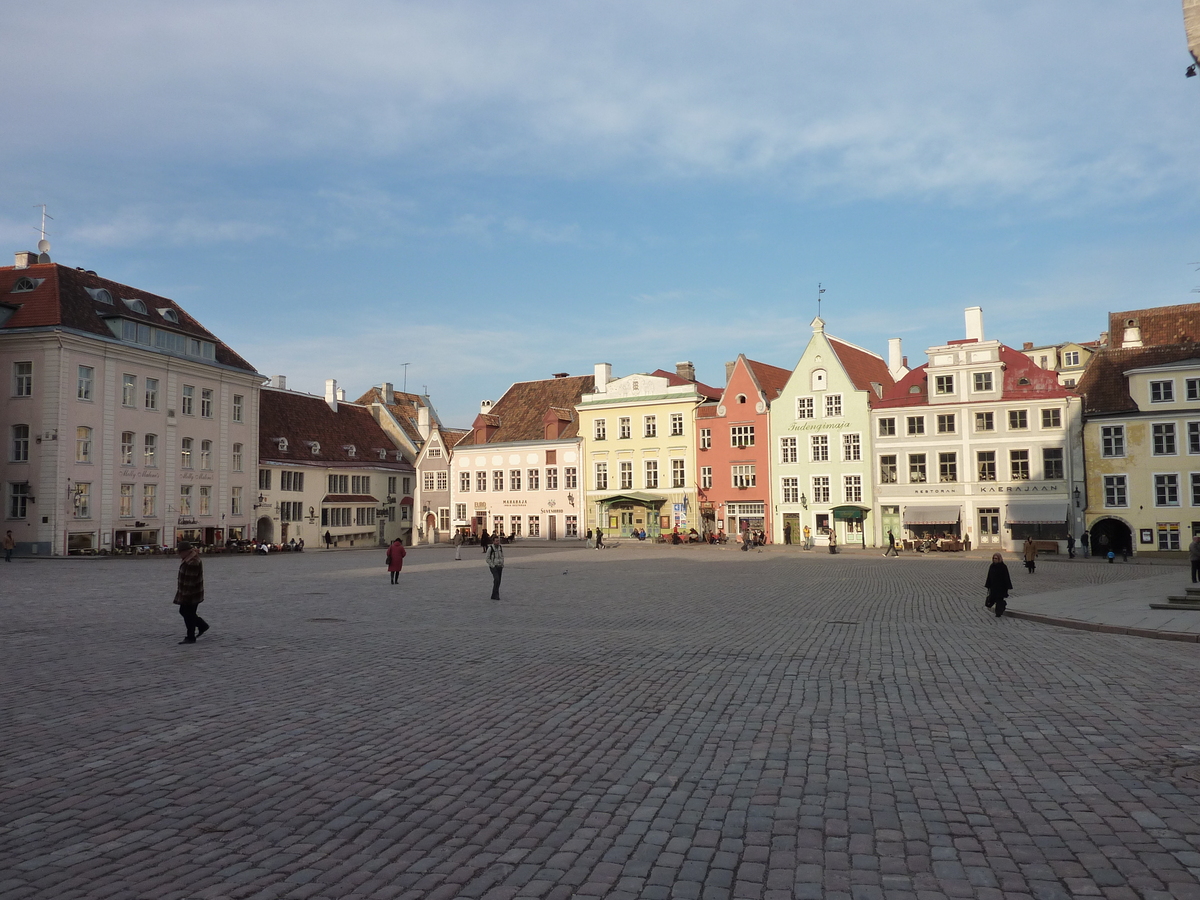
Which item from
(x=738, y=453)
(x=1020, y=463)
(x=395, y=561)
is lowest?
(x=395, y=561)

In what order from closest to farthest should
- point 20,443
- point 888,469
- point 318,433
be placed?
point 20,443 → point 888,469 → point 318,433

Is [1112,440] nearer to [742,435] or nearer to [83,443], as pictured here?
[742,435]

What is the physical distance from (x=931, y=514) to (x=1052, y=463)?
6911 mm

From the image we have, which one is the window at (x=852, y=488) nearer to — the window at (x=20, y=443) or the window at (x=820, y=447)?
the window at (x=820, y=447)

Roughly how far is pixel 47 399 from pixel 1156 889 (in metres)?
51.4

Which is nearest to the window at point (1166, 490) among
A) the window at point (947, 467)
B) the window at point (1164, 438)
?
the window at point (1164, 438)

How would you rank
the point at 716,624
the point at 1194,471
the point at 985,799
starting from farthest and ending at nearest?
the point at 1194,471 < the point at 716,624 < the point at 985,799

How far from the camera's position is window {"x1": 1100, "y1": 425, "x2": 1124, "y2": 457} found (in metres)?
46.2

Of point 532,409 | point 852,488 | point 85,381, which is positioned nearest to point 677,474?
point 852,488

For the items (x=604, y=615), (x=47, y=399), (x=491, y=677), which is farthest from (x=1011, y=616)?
(x=47, y=399)

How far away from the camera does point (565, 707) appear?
980 centimetres

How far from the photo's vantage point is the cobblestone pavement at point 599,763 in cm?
539

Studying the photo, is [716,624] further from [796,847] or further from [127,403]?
[127,403]

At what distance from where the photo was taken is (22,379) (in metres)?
46.1
